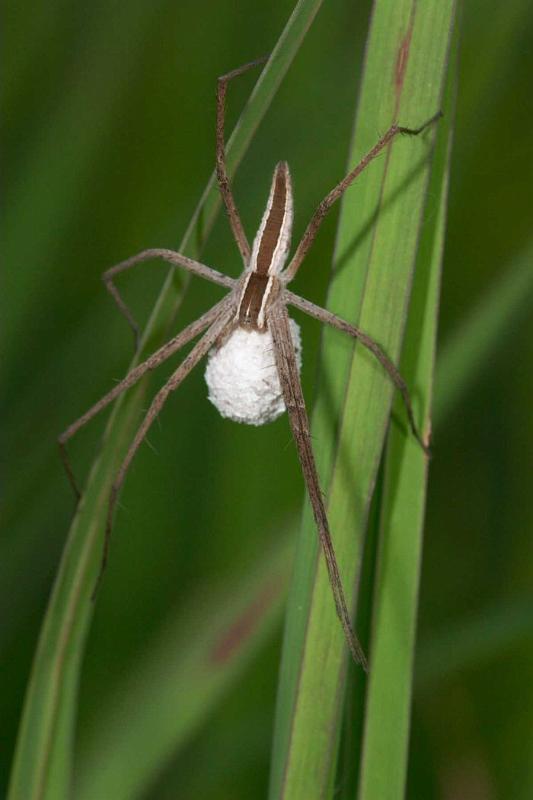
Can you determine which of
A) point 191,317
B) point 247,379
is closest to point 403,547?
point 247,379

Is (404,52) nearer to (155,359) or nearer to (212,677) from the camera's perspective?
(155,359)

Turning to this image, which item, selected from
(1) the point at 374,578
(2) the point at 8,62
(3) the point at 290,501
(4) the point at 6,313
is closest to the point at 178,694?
(3) the point at 290,501

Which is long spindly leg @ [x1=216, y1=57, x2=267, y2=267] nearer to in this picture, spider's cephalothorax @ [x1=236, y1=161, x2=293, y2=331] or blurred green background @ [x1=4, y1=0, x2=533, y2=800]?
spider's cephalothorax @ [x1=236, y1=161, x2=293, y2=331]

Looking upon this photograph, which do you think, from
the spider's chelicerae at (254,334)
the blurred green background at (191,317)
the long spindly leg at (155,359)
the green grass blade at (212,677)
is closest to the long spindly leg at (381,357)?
the spider's chelicerae at (254,334)

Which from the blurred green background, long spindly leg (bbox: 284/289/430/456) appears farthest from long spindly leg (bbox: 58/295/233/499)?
the blurred green background

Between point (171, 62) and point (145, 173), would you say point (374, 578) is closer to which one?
point (145, 173)

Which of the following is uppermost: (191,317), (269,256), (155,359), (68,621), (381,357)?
(191,317)
